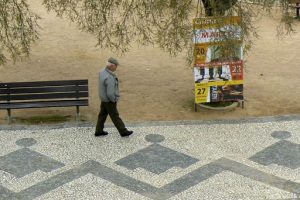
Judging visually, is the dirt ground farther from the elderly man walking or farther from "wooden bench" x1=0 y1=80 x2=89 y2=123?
the elderly man walking

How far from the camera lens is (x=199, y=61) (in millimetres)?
10750

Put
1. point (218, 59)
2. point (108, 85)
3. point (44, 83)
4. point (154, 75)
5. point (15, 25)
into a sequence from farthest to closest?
point (154, 75) → point (15, 25) → point (218, 59) → point (44, 83) → point (108, 85)

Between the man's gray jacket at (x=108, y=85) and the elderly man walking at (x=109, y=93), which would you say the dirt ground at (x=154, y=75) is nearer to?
the elderly man walking at (x=109, y=93)

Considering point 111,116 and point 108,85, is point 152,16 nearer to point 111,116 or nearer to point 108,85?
point 108,85

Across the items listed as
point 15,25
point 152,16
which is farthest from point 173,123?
point 15,25

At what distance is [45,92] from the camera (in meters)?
10.6

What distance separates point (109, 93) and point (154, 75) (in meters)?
4.68

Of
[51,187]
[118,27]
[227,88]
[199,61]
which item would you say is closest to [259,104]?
[227,88]

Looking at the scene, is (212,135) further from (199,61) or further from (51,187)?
(51,187)

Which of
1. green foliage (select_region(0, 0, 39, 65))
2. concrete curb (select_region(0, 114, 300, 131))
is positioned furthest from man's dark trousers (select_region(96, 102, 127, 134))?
green foliage (select_region(0, 0, 39, 65))

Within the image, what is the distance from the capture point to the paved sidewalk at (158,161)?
7898 mm

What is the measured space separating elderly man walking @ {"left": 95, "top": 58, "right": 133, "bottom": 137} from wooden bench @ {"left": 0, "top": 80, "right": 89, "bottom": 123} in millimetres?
1031

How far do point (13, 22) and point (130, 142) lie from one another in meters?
4.04

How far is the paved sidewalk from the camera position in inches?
311
